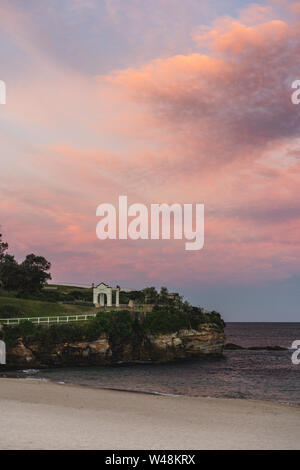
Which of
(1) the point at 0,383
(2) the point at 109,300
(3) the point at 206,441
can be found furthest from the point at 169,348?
(3) the point at 206,441

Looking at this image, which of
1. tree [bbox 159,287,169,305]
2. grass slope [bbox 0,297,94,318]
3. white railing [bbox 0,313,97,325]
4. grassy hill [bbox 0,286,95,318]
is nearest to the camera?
white railing [bbox 0,313,97,325]

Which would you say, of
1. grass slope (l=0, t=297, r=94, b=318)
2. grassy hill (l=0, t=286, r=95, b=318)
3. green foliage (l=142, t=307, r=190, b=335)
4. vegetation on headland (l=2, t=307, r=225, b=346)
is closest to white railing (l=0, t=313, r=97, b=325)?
vegetation on headland (l=2, t=307, r=225, b=346)

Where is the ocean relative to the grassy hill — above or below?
below

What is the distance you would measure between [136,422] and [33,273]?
96.0 m

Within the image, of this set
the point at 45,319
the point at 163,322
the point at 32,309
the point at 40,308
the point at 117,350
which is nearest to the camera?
the point at 117,350

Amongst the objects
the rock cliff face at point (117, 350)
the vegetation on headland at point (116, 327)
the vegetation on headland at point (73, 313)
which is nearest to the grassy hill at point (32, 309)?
the vegetation on headland at point (73, 313)

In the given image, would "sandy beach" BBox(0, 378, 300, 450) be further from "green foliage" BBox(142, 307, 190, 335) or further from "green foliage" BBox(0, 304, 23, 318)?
"green foliage" BBox(0, 304, 23, 318)

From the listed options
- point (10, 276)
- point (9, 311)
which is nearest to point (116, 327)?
point (9, 311)

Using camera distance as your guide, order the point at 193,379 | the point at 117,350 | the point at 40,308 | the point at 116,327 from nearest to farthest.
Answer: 1. the point at 193,379
2. the point at 116,327
3. the point at 117,350
4. the point at 40,308

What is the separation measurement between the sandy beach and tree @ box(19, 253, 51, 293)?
269 ft

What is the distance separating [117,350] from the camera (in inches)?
2746

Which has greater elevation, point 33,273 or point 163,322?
point 33,273

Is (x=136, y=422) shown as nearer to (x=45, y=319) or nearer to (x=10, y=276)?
(x=45, y=319)

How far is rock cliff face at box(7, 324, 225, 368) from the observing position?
62.5 metres
